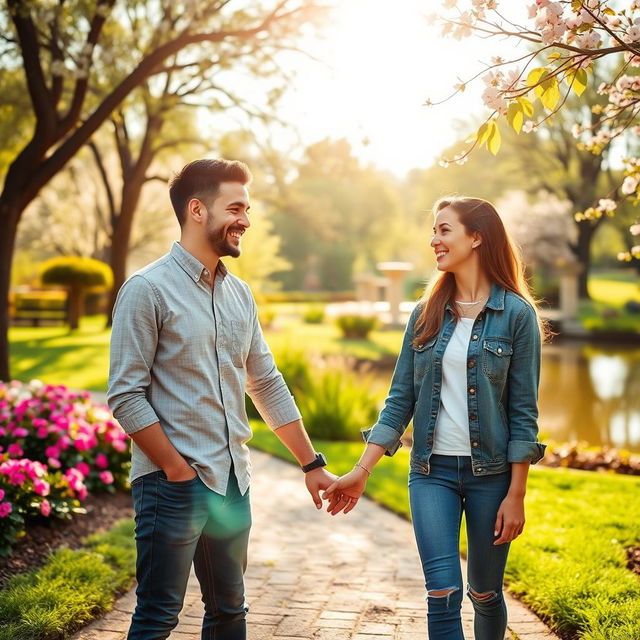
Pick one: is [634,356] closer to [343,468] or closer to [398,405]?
[343,468]

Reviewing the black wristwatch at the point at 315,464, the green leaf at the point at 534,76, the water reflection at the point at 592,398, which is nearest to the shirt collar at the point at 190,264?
the black wristwatch at the point at 315,464

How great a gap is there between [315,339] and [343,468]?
14.8 m

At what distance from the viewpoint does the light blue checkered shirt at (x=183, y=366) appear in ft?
8.23

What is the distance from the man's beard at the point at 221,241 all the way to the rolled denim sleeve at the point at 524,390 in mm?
1058

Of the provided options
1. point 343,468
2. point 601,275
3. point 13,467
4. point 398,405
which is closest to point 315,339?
point 343,468

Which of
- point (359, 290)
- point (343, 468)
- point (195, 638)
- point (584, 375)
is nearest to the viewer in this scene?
point (195, 638)

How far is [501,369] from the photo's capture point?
2.87m

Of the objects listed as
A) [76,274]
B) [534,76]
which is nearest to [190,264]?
[534,76]

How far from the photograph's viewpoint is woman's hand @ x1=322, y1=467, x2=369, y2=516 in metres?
3.07

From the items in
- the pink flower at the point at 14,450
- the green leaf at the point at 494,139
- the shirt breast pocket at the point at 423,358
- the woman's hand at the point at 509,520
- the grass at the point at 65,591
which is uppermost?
the green leaf at the point at 494,139

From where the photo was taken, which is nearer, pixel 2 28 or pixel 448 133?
pixel 2 28

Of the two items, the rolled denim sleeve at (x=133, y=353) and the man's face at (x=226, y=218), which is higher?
the man's face at (x=226, y=218)

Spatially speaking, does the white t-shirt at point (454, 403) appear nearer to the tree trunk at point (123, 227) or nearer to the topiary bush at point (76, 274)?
the tree trunk at point (123, 227)

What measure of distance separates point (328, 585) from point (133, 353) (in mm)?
2414
